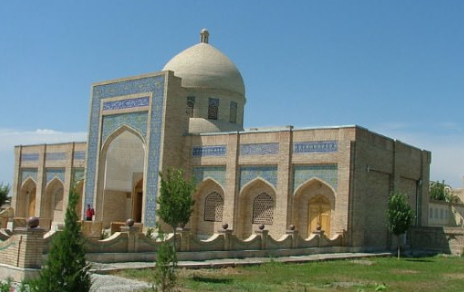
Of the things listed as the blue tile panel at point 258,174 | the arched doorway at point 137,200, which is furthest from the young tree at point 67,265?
the arched doorway at point 137,200

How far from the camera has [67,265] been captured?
23.4ft

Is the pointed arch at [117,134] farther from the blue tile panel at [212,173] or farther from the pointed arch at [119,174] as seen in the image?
the blue tile panel at [212,173]

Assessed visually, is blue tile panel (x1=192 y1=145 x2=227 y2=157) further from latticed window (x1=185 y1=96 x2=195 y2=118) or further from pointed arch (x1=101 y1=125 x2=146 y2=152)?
latticed window (x1=185 y1=96 x2=195 y2=118)

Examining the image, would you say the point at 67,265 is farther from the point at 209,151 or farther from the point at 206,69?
the point at 206,69

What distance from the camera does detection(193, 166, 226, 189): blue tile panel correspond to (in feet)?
80.4

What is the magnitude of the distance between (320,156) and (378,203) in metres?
3.38

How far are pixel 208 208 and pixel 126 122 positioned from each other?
5317 millimetres

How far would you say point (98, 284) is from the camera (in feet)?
35.9

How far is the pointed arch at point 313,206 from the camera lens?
71.7 ft

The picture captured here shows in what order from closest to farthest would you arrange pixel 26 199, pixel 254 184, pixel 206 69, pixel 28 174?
1. pixel 254 184
2. pixel 206 69
3. pixel 28 174
4. pixel 26 199

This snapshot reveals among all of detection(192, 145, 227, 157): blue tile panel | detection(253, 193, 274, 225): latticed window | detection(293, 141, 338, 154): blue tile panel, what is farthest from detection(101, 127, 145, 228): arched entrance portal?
detection(293, 141, 338, 154): blue tile panel

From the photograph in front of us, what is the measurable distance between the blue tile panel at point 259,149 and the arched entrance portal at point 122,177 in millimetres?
5308

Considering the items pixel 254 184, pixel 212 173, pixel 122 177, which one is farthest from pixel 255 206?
pixel 122 177

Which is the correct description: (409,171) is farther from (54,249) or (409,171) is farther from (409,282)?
(54,249)
